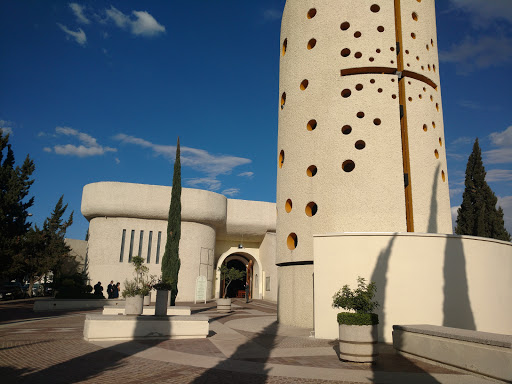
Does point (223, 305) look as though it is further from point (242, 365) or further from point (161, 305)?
point (242, 365)

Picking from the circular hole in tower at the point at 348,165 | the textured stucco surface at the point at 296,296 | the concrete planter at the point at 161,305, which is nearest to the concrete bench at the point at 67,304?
the concrete planter at the point at 161,305

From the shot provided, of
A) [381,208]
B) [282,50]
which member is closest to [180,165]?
[282,50]

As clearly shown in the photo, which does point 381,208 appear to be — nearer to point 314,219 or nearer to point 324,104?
point 314,219

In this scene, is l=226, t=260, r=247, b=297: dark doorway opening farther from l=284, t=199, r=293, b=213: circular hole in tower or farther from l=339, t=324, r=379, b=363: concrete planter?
l=339, t=324, r=379, b=363: concrete planter

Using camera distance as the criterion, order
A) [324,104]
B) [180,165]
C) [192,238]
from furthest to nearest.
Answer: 1. [192,238]
2. [180,165]
3. [324,104]

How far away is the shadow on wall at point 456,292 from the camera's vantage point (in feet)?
45.0

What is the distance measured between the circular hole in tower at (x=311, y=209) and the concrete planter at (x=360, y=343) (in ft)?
29.3

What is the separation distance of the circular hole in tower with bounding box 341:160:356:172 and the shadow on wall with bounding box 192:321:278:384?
869 centimetres

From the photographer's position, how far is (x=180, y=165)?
26.4 metres

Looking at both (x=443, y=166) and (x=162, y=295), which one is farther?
(x=443, y=166)

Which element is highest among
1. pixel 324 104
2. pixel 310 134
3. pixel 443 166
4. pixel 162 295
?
pixel 324 104

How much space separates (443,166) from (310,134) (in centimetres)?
688

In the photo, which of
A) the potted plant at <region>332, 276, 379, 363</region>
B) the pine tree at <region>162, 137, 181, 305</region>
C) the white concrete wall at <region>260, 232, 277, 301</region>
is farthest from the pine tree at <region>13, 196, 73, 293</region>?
the potted plant at <region>332, 276, 379, 363</region>

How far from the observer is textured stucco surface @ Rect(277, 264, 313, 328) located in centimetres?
1712
